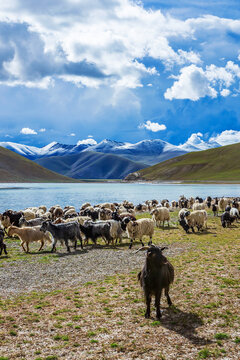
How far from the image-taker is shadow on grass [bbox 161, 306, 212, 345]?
8.11 meters

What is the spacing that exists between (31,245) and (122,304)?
13274 millimetres

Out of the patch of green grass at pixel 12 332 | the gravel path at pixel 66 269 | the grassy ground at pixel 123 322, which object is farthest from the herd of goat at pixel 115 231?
the patch of green grass at pixel 12 332

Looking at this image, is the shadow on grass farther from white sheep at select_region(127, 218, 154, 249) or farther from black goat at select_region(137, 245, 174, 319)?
white sheep at select_region(127, 218, 154, 249)

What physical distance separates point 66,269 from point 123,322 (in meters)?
6.73

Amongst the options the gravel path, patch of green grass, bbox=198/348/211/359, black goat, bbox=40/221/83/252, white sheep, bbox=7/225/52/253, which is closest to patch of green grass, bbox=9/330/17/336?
the gravel path

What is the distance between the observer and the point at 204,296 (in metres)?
11.0

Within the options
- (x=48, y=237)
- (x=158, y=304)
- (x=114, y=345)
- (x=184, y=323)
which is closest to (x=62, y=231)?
(x=48, y=237)

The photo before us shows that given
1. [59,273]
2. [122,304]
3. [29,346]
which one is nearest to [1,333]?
[29,346]

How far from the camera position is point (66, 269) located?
50.1 ft

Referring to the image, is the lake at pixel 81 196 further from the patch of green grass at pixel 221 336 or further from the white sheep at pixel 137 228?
the patch of green grass at pixel 221 336

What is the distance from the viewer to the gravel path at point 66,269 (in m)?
13.0

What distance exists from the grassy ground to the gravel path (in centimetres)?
87

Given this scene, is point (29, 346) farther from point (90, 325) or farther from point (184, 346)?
point (184, 346)

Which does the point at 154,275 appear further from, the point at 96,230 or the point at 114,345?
the point at 96,230
